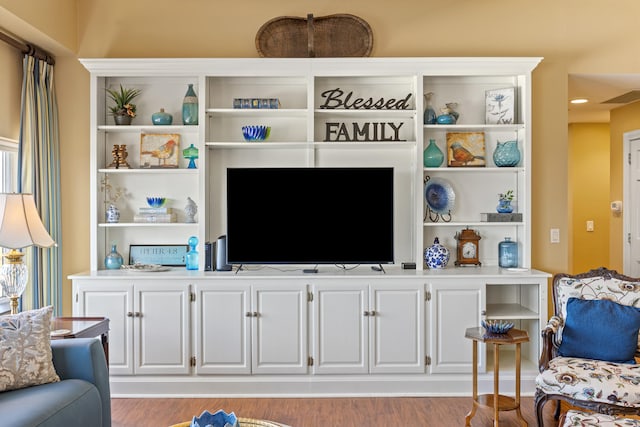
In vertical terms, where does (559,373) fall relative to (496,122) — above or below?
below

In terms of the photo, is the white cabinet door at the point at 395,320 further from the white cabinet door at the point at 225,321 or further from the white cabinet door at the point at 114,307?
the white cabinet door at the point at 114,307

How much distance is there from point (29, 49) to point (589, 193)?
6.73 metres

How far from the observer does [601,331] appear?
3090mm

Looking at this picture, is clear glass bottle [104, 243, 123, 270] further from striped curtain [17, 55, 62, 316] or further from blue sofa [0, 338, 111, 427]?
blue sofa [0, 338, 111, 427]

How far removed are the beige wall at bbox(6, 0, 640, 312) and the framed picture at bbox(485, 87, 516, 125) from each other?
0.29 metres

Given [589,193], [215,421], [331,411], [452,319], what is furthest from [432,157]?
[589,193]

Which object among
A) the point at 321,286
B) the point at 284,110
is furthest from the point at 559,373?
the point at 284,110

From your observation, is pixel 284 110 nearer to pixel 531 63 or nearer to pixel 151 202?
pixel 151 202

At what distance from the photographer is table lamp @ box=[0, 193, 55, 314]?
298cm

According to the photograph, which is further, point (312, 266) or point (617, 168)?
point (617, 168)

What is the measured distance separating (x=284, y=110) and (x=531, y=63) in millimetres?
1879

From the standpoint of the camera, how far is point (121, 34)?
14.0 feet

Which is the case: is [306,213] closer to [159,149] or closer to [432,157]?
[432,157]

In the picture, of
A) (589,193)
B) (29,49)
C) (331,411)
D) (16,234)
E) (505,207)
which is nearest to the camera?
(16,234)
